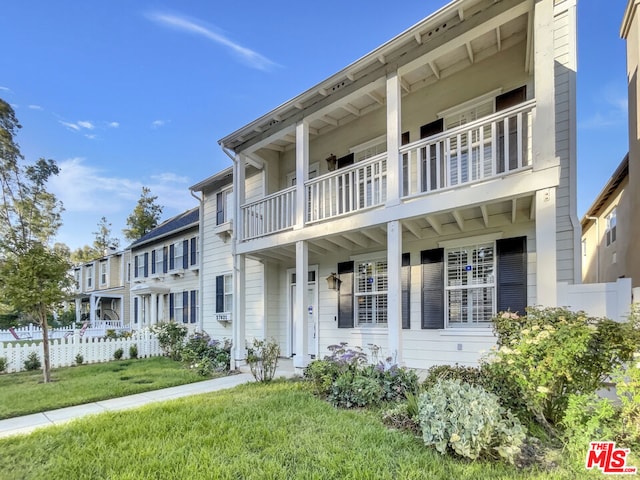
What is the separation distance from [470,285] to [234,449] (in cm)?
501

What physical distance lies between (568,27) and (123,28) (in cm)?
1062

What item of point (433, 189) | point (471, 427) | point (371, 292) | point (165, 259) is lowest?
point (471, 427)

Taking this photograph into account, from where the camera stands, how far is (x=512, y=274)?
604 centimetres

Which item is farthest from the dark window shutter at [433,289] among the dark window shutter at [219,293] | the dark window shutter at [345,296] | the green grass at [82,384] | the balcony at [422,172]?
the dark window shutter at [219,293]

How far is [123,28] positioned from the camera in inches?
379

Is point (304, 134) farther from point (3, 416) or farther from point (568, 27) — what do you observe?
point (3, 416)

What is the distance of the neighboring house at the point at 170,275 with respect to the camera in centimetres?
1445

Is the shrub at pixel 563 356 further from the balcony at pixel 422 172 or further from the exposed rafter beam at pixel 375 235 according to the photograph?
the exposed rafter beam at pixel 375 235

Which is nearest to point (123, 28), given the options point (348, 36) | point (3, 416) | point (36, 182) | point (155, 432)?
point (348, 36)

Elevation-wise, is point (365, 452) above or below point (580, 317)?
below

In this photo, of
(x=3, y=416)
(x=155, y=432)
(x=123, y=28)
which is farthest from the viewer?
(x=123, y=28)

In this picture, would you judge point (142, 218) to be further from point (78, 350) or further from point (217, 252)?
point (78, 350)

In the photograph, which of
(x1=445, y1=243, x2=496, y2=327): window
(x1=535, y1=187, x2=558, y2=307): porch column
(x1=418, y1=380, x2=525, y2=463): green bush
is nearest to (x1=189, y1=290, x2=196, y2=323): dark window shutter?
(x1=445, y1=243, x2=496, y2=327): window

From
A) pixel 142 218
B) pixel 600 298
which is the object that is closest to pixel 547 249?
pixel 600 298
